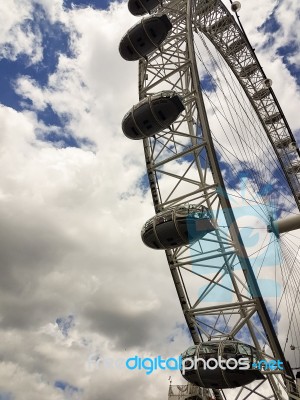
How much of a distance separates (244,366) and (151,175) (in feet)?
35.2

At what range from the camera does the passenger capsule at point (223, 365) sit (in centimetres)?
1256

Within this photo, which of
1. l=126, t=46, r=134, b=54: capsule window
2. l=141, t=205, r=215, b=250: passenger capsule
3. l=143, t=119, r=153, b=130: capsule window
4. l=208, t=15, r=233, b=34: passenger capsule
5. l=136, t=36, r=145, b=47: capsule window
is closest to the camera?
l=141, t=205, r=215, b=250: passenger capsule

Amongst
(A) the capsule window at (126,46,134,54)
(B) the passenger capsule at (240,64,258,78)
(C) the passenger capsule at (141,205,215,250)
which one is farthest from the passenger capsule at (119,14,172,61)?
(B) the passenger capsule at (240,64,258,78)

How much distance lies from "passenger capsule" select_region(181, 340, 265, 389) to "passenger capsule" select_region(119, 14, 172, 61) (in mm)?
14441

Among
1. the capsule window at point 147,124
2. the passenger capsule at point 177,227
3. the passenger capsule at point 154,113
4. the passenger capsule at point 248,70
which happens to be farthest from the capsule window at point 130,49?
the passenger capsule at point 248,70

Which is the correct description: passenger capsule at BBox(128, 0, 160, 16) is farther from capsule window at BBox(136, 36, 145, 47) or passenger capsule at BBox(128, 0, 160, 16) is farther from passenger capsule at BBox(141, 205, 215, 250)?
passenger capsule at BBox(141, 205, 215, 250)

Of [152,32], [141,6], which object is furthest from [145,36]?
[141,6]

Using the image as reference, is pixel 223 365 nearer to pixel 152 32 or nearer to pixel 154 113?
pixel 154 113

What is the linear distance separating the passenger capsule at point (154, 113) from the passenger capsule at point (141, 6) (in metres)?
7.80

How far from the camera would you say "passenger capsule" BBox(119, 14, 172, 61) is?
17.8 meters

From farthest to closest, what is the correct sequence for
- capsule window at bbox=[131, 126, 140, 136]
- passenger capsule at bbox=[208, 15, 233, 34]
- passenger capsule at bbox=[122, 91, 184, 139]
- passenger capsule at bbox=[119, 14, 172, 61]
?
passenger capsule at bbox=[208, 15, 233, 34] < passenger capsule at bbox=[119, 14, 172, 61] < capsule window at bbox=[131, 126, 140, 136] < passenger capsule at bbox=[122, 91, 184, 139]

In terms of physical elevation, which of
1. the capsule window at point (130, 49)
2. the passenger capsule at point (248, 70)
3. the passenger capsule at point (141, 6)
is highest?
the passenger capsule at point (248, 70)

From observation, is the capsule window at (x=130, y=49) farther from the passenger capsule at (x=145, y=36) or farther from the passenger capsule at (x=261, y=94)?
the passenger capsule at (x=261, y=94)

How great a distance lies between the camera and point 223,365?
12.5 m
